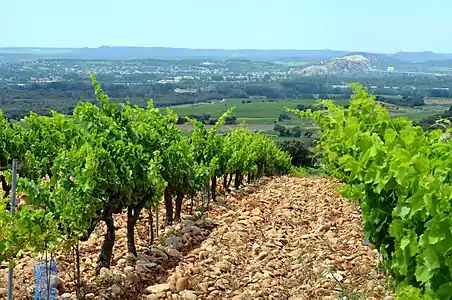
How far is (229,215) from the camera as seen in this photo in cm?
1386

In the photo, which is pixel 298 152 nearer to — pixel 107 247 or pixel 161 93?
pixel 107 247

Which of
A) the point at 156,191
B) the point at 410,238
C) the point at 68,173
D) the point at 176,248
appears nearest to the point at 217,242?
the point at 176,248

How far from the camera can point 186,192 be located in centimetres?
1318

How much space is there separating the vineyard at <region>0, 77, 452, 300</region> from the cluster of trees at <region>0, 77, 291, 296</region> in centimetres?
2

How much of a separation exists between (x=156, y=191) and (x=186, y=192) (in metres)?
3.24

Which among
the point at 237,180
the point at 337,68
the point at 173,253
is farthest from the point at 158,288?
the point at 337,68

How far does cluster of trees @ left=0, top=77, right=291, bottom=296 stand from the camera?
268 inches

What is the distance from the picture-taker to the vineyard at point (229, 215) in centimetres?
495

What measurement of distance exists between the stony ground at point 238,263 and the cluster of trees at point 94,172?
548 mm

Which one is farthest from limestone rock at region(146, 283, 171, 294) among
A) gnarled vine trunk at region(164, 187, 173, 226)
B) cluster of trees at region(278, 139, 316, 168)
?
cluster of trees at region(278, 139, 316, 168)

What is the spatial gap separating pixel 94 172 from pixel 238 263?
2517 millimetres

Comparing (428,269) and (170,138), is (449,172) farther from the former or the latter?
(170,138)

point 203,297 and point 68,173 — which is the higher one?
point 68,173

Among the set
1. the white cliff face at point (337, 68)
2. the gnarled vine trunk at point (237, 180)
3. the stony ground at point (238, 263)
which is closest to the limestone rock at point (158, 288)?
the stony ground at point (238, 263)
